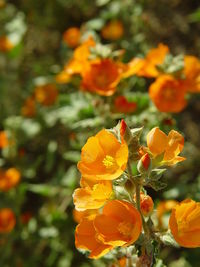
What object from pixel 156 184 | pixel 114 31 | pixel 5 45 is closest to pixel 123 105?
pixel 156 184

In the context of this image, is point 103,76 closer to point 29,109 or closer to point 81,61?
point 81,61

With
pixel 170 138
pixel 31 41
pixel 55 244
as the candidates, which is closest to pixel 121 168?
pixel 170 138

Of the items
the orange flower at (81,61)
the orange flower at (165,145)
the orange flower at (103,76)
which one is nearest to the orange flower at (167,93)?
the orange flower at (103,76)

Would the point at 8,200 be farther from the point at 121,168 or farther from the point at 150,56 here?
the point at 121,168

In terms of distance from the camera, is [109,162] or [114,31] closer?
[109,162]

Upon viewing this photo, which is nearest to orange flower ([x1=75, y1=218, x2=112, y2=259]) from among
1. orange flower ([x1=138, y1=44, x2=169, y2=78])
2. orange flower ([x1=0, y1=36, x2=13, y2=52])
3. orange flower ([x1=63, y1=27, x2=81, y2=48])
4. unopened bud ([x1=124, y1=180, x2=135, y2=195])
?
unopened bud ([x1=124, y1=180, x2=135, y2=195])
